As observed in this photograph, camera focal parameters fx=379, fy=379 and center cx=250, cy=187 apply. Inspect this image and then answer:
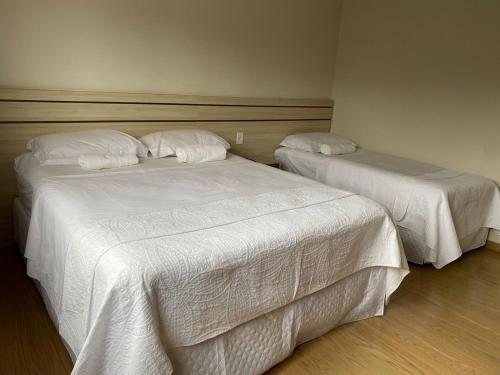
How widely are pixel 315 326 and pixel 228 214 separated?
2.18ft

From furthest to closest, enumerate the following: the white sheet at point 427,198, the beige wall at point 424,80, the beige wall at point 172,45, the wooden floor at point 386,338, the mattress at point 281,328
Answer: the beige wall at point 424,80 < the white sheet at point 427,198 < the beige wall at point 172,45 < the wooden floor at point 386,338 < the mattress at point 281,328

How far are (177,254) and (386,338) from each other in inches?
48.0

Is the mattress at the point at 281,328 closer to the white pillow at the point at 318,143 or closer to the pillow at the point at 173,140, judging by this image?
the pillow at the point at 173,140

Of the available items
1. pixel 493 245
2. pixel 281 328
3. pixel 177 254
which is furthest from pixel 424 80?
pixel 177 254

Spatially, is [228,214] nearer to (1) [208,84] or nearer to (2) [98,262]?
(2) [98,262]

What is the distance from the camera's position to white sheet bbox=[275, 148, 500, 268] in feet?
8.20

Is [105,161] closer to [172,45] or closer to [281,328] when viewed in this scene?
[172,45]

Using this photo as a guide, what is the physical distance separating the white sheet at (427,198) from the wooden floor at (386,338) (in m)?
0.31

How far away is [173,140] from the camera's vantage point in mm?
2654

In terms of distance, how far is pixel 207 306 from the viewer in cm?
128

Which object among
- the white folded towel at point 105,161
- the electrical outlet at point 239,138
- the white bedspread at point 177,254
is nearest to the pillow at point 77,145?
the white folded towel at point 105,161

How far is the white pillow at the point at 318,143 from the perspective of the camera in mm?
3416

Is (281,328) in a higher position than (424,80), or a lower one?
lower

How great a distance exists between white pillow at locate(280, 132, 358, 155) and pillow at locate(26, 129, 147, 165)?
5.04 ft
